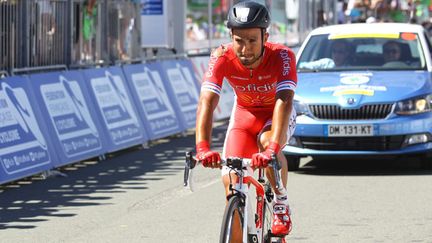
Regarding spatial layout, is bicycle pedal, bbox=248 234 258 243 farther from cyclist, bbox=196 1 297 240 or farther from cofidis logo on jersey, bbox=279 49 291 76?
cofidis logo on jersey, bbox=279 49 291 76

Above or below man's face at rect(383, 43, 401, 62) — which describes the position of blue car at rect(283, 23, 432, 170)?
below

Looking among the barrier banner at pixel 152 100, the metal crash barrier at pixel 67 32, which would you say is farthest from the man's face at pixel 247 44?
the barrier banner at pixel 152 100

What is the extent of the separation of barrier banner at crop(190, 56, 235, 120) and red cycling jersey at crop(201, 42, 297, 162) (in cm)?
1227

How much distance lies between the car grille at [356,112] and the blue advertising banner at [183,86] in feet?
17.6

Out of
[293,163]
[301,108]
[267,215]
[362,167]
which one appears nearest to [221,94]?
[362,167]

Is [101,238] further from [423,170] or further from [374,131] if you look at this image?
[423,170]

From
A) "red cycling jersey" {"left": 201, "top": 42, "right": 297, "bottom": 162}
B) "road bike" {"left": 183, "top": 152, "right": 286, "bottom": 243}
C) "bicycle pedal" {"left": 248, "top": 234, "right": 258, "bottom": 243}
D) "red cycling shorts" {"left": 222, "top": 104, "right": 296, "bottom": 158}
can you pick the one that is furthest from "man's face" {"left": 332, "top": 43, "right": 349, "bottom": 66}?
"bicycle pedal" {"left": 248, "top": 234, "right": 258, "bottom": 243}

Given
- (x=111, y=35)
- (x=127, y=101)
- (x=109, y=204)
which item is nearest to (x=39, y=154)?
(x=109, y=204)

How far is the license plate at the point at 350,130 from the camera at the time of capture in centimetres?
1276

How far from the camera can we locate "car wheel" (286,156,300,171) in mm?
13344

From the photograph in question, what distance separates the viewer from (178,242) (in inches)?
354

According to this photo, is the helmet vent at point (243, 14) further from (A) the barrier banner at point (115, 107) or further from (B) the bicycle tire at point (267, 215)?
(A) the barrier banner at point (115, 107)

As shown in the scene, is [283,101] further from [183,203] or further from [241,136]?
[183,203]

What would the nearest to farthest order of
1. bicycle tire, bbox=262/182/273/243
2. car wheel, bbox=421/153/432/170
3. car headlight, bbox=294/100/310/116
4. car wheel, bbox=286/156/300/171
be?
1. bicycle tire, bbox=262/182/273/243
2. car headlight, bbox=294/100/310/116
3. car wheel, bbox=421/153/432/170
4. car wheel, bbox=286/156/300/171
